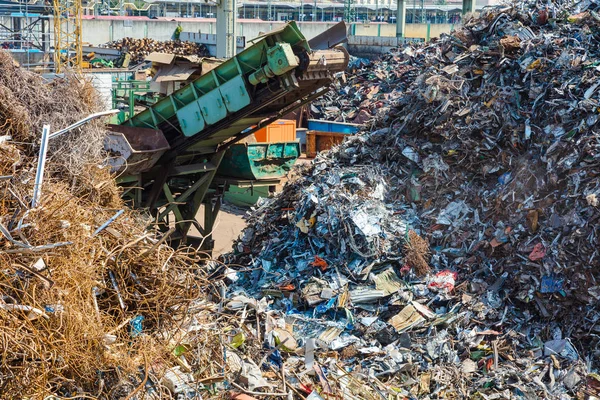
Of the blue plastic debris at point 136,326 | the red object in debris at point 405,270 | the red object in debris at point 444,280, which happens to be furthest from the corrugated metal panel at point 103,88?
the red object in debris at point 444,280

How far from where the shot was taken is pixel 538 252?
7.77 metres

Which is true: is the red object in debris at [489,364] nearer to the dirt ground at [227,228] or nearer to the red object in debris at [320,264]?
the red object in debris at [320,264]

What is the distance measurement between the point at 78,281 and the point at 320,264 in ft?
13.6

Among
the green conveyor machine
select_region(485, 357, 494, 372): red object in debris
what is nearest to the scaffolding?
the green conveyor machine

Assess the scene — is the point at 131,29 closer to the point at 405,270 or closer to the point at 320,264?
the point at 320,264

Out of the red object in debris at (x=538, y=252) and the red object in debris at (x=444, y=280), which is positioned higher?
the red object in debris at (x=538, y=252)

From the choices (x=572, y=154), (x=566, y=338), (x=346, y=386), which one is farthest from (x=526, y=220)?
(x=346, y=386)

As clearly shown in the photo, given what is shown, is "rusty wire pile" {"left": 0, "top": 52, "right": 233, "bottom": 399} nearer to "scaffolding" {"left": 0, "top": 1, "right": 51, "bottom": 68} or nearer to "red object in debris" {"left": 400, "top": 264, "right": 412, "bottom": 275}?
"red object in debris" {"left": 400, "top": 264, "right": 412, "bottom": 275}

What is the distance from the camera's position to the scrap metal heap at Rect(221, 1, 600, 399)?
684 cm

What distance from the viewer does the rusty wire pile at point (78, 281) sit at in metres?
4.16

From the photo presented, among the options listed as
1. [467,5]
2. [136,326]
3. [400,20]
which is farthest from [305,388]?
[400,20]

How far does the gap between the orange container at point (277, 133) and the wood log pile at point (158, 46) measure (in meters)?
22.3

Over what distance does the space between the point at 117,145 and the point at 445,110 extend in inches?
161

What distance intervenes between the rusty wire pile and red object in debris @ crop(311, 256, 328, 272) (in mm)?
2636
